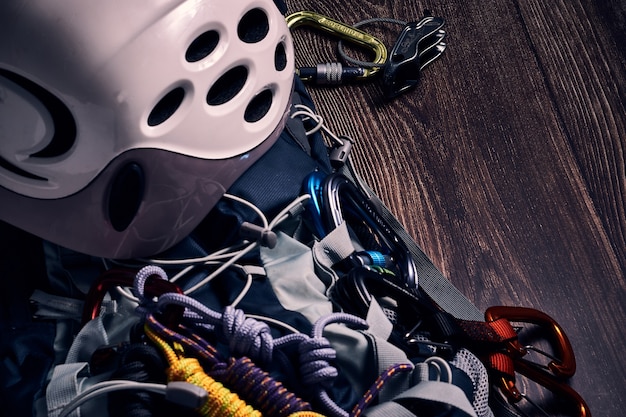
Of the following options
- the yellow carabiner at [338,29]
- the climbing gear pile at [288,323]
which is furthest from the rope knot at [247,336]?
the yellow carabiner at [338,29]

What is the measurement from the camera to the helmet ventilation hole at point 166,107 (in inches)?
27.9

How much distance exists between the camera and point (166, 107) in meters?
0.72

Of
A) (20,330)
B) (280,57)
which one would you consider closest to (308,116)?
(280,57)

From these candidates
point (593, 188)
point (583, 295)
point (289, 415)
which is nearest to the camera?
point (289, 415)

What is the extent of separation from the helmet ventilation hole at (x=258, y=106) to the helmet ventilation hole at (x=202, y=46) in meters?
0.09

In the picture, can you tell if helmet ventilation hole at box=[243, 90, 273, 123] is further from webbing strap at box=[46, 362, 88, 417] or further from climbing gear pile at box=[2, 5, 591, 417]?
webbing strap at box=[46, 362, 88, 417]

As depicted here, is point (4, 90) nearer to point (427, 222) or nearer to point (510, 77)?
point (427, 222)

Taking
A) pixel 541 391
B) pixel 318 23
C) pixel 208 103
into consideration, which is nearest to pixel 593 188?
pixel 541 391

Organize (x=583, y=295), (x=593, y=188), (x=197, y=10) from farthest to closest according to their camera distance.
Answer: (x=593, y=188) < (x=583, y=295) < (x=197, y=10)

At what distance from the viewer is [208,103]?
0.76m

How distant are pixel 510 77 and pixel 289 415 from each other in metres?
0.83

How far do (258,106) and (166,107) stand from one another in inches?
5.4

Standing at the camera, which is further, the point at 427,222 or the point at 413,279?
the point at 427,222

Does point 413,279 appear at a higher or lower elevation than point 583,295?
higher
